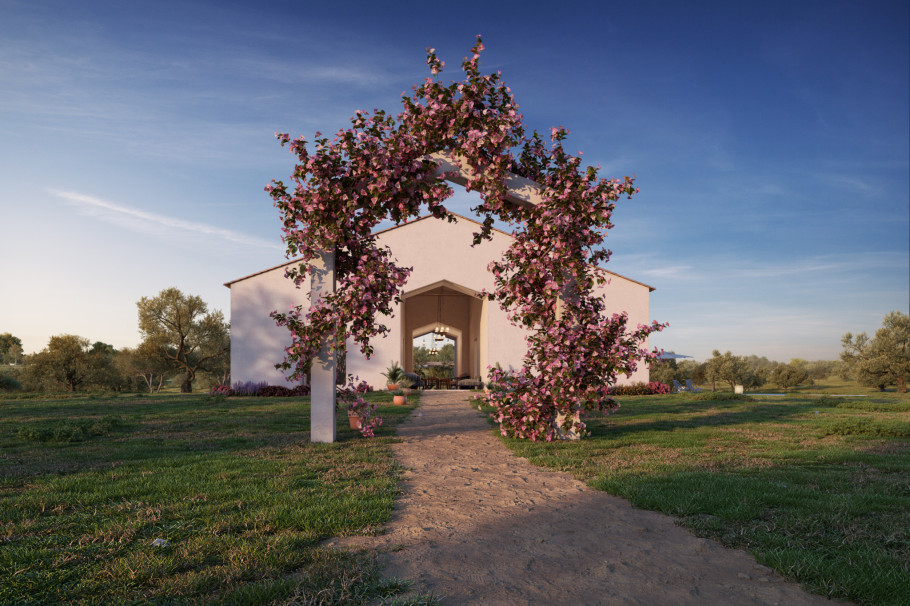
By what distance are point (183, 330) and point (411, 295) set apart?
13.6 m

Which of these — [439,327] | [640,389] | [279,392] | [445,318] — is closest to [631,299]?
[640,389]

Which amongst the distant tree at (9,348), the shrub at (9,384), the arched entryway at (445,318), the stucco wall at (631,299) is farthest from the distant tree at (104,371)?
the stucco wall at (631,299)

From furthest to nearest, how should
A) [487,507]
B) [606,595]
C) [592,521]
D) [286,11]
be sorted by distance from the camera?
1. [286,11]
2. [487,507]
3. [592,521]
4. [606,595]

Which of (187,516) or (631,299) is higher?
(631,299)

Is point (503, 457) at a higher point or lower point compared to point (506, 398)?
lower

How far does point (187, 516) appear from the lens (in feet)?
12.3

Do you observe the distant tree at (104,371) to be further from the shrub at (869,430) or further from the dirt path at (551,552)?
the shrub at (869,430)

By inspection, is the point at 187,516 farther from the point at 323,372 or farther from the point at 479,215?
the point at 479,215

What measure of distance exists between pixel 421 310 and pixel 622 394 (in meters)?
14.2

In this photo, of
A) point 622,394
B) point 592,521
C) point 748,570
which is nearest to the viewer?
point 748,570

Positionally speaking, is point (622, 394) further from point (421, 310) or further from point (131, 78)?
point (131, 78)

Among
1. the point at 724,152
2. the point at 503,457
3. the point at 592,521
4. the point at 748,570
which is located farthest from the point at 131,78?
the point at 724,152

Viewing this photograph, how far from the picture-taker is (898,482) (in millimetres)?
4934

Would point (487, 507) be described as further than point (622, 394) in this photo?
No
